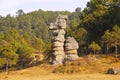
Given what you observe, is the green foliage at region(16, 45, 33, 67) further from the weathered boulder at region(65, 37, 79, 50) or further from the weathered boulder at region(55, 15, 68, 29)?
the weathered boulder at region(65, 37, 79, 50)

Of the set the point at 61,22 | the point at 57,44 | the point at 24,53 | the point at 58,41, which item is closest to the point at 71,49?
the point at 57,44

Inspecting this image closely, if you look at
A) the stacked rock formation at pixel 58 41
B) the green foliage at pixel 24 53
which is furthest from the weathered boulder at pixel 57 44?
the green foliage at pixel 24 53

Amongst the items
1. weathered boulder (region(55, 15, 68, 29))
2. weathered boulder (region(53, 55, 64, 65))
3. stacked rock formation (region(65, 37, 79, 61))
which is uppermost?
weathered boulder (region(55, 15, 68, 29))

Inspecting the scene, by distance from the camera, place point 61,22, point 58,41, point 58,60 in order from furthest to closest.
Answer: point 61,22, point 58,41, point 58,60

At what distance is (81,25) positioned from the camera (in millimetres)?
79125

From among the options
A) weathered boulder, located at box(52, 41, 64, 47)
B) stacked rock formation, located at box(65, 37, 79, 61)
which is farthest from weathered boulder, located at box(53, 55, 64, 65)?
weathered boulder, located at box(52, 41, 64, 47)

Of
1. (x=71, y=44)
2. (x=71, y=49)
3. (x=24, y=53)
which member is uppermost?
(x=71, y=44)

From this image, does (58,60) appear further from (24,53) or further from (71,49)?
(24,53)

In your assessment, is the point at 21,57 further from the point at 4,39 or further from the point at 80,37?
the point at 4,39

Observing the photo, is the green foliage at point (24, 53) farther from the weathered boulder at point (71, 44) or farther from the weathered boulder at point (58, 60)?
the weathered boulder at point (71, 44)

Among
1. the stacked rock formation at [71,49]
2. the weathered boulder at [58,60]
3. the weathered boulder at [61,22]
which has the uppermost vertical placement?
the weathered boulder at [61,22]

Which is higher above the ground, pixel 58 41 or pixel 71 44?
pixel 58 41

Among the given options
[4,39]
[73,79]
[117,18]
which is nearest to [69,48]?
[117,18]

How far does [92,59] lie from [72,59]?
4.42 metres
